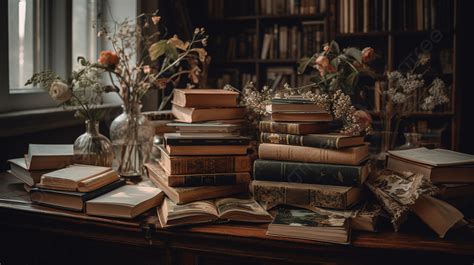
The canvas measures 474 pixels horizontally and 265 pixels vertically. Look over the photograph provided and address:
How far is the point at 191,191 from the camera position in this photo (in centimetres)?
123

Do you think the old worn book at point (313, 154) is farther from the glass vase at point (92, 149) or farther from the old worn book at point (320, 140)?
the glass vase at point (92, 149)

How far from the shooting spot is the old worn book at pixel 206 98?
1.35 m

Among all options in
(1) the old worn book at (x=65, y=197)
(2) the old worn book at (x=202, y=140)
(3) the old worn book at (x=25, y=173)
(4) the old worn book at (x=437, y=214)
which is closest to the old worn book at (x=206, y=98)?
(2) the old worn book at (x=202, y=140)

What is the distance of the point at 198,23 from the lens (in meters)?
3.82

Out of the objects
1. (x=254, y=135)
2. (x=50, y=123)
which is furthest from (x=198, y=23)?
(x=254, y=135)

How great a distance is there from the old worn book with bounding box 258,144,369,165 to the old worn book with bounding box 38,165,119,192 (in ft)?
1.43

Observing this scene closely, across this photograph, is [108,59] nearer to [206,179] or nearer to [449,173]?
[206,179]

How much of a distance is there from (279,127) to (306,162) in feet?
0.39

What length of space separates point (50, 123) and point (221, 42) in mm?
2151

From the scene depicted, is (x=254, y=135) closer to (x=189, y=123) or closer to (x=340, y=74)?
(x=189, y=123)

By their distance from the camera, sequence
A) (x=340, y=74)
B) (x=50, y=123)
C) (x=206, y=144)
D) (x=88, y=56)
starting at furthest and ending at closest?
1. (x=88, y=56)
2. (x=50, y=123)
3. (x=340, y=74)
4. (x=206, y=144)

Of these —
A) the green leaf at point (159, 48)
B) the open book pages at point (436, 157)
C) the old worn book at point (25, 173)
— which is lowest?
the old worn book at point (25, 173)

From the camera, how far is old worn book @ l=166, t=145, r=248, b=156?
127 cm

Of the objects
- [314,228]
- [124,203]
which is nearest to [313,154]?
[314,228]
